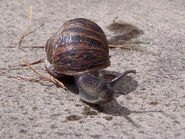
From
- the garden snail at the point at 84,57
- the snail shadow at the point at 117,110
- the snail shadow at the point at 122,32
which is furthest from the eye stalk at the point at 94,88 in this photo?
the snail shadow at the point at 122,32

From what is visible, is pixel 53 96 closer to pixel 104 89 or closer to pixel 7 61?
pixel 104 89

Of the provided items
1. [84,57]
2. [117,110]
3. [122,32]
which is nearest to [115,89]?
[117,110]

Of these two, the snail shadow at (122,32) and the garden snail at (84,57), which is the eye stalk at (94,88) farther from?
the snail shadow at (122,32)

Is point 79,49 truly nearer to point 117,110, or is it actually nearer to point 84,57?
point 84,57

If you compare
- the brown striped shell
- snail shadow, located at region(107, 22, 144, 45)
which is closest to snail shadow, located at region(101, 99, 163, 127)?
the brown striped shell

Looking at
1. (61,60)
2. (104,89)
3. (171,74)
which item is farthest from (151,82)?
(61,60)

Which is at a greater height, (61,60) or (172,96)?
(61,60)
